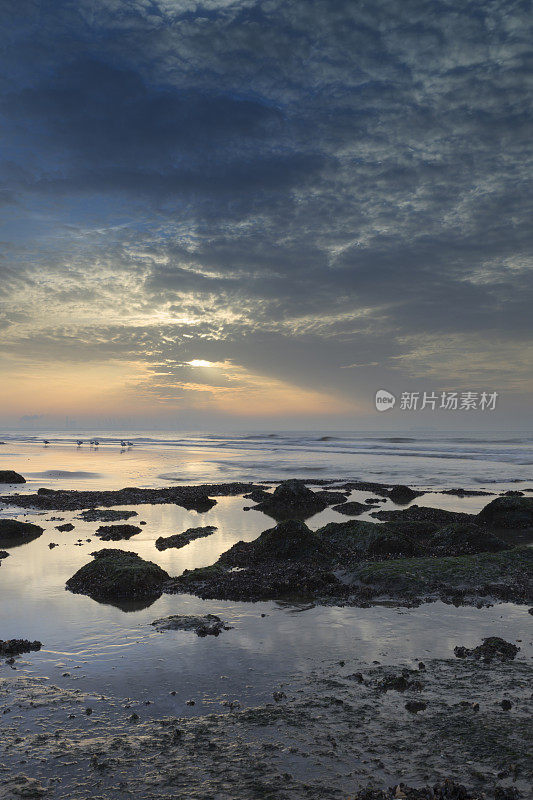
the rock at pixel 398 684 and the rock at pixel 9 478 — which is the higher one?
the rock at pixel 398 684

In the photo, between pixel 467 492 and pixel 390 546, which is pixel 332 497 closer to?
pixel 467 492

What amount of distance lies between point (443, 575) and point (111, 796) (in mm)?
13071

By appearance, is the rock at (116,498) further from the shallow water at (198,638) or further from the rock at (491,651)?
the rock at (491,651)

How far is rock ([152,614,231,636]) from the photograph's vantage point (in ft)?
39.8

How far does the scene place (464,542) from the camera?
21.2 metres

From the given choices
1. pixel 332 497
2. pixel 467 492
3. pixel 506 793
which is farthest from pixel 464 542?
pixel 467 492

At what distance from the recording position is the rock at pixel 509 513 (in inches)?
1055

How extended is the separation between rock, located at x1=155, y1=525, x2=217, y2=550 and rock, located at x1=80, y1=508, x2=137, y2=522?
6.02m

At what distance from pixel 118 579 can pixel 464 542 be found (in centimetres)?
1482

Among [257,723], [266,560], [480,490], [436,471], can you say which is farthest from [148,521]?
[436,471]

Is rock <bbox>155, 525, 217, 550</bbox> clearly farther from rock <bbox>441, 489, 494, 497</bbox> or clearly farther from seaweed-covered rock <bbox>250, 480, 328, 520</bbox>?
rock <bbox>441, 489, 494, 497</bbox>

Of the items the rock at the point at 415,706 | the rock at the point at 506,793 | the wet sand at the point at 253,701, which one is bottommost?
the wet sand at the point at 253,701

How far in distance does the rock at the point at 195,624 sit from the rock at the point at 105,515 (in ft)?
53.3

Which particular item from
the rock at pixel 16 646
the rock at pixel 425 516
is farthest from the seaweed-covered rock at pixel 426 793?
the rock at pixel 425 516
